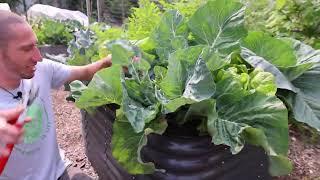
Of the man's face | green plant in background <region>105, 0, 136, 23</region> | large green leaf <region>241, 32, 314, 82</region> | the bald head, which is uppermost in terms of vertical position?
large green leaf <region>241, 32, 314, 82</region>

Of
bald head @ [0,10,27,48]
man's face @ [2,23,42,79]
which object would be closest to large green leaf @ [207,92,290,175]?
man's face @ [2,23,42,79]

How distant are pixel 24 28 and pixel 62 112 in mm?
2200

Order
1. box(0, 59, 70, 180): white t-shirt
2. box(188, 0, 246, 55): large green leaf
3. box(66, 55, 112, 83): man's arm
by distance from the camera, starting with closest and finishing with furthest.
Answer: box(188, 0, 246, 55): large green leaf, box(0, 59, 70, 180): white t-shirt, box(66, 55, 112, 83): man's arm

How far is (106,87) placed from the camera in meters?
1.77

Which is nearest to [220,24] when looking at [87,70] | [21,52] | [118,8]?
[87,70]

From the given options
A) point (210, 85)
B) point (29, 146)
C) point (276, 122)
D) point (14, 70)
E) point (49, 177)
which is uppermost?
point (210, 85)

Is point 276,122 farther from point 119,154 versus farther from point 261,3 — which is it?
point 261,3

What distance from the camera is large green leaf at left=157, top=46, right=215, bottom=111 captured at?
1.60m

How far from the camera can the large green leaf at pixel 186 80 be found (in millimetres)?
1604

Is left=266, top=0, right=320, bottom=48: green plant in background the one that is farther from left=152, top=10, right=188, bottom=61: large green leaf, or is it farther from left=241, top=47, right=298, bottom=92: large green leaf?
left=152, top=10, right=188, bottom=61: large green leaf

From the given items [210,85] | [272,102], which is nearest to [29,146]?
[210,85]

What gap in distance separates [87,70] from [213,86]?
882mm

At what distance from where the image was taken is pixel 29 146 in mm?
2105

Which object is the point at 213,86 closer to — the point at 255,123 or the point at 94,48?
the point at 255,123
